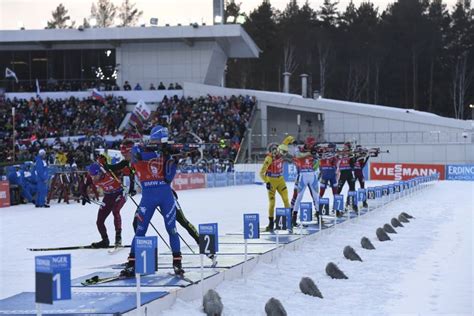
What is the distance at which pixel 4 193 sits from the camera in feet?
87.9

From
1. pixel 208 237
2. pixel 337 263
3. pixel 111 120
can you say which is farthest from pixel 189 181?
pixel 208 237

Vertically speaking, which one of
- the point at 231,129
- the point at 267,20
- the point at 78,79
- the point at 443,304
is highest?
the point at 267,20

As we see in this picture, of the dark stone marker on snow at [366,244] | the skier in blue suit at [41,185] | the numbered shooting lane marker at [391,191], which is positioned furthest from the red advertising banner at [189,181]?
the dark stone marker on snow at [366,244]

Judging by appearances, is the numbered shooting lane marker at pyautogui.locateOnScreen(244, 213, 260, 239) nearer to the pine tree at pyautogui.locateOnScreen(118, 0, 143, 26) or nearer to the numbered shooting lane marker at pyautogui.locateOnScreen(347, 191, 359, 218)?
the numbered shooting lane marker at pyautogui.locateOnScreen(347, 191, 359, 218)

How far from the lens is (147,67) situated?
59969mm

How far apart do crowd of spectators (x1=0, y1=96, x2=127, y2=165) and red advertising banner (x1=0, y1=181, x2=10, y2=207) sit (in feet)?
53.6

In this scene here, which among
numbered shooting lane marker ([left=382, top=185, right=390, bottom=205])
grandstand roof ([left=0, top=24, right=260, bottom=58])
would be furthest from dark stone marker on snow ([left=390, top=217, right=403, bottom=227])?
grandstand roof ([left=0, top=24, right=260, bottom=58])

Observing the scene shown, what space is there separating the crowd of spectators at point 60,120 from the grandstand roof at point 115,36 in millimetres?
5781

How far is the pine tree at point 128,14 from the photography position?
92.2m

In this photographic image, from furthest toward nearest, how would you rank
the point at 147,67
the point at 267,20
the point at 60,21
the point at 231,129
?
1. the point at 60,21
2. the point at 267,20
3. the point at 147,67
4. the point at 231,129

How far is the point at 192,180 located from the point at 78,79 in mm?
24451

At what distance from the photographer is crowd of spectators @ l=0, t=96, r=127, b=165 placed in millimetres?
46031

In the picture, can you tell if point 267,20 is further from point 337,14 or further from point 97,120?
point 97,120

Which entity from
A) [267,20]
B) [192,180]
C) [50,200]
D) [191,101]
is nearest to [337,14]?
[267,20]
